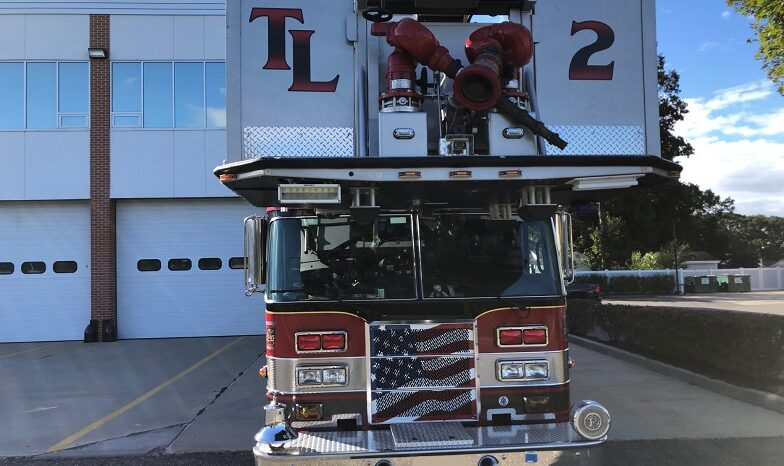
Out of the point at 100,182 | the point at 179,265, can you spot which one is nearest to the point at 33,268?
the point at 100,182

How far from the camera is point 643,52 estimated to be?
450 centimetres

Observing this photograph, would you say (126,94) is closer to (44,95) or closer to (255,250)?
(44,95)

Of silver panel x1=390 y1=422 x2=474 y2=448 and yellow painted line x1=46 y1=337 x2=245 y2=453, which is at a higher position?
silver panel x1=390 y1=422 x2=474 y2=448

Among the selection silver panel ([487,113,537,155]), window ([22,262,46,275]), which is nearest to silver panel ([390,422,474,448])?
silver panel ([487,113,537,155])

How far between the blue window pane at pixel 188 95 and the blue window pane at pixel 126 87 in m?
0.91

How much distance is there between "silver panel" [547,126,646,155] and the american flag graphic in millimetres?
1591

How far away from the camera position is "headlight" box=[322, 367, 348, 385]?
159 inches

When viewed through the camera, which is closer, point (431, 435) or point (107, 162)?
point (431, 435)

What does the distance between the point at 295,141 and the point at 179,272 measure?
11.4 metres

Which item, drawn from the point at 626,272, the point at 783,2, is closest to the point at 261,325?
the point at 783,2

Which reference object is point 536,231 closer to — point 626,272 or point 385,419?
point 385,419

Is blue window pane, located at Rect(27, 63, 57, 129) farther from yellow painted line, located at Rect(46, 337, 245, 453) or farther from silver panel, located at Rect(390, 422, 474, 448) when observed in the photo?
silver panel, located at Rect(390, 422, 474, 448)

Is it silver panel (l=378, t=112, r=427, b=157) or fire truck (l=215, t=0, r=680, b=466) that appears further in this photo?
silver panel (l=378, t=112, r=427, b=157)

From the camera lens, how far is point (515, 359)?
13.5 ft
